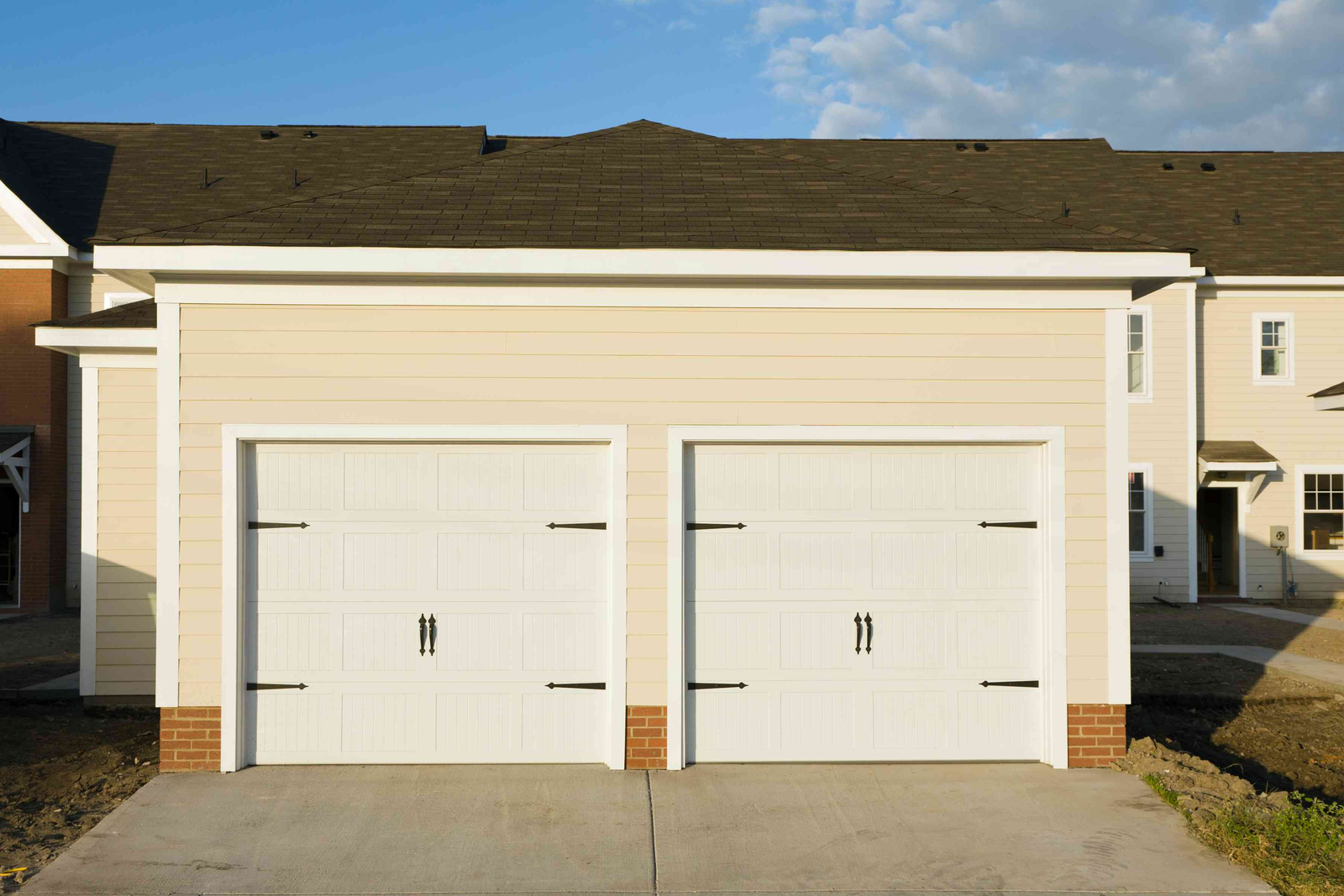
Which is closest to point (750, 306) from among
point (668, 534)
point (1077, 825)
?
point (668, 534)

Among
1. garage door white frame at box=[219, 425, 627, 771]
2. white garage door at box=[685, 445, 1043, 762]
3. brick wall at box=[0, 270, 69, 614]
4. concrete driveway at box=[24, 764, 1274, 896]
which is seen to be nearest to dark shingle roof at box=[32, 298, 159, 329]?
garage door white frame at box=[219, 425, 627, 771]

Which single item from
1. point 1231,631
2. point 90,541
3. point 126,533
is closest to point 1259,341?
point 1231,631

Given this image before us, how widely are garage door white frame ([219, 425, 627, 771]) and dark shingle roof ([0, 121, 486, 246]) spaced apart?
1161cm

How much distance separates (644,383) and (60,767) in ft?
16.7

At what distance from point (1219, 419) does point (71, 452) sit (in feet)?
68.5

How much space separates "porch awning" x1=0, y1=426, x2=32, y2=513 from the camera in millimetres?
15883

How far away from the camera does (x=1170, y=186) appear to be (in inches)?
822

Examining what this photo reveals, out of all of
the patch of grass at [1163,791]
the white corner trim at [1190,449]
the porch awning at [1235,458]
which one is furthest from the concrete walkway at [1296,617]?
the patch of grass at [1163,791]

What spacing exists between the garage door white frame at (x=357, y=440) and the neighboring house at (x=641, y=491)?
2cm

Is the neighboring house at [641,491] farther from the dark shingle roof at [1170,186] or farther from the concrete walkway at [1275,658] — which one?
the dark shingle roof at [1170,186]

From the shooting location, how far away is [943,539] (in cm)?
687

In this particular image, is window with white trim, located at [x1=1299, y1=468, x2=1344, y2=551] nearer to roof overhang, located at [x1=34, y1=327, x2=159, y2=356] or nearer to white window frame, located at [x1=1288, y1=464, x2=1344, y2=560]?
white window frame, located at [x1=1288, y1=464, x2=1344, y2=560]

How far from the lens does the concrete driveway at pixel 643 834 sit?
4922 millimetres

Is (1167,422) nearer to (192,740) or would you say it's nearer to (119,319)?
(119,319)
